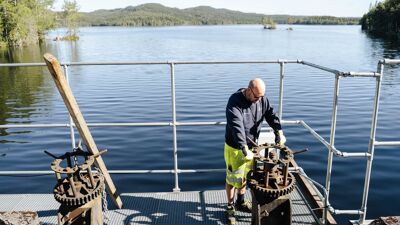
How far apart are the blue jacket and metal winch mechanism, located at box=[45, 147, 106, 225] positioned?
143 centimetres

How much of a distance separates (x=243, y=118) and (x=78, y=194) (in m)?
1.86

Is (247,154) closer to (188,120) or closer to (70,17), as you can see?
(188,120)

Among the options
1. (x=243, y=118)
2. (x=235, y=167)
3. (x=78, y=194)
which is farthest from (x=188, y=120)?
(x=78, y=194)

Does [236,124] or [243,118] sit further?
[243,118]

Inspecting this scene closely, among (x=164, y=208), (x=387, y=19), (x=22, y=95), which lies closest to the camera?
(x=164, y=208)

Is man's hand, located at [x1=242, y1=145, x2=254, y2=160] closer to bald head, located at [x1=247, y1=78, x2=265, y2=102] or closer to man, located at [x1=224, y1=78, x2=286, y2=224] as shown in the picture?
man, located at [x1=224, y1=78, x2=286, y2=224]

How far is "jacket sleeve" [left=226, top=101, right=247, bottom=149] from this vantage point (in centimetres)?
388

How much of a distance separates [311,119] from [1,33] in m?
56.9

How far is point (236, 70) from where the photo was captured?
957 inches

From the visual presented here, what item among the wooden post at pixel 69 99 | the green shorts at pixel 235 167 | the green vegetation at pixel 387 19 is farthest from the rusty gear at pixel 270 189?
the green vegetation at pixel 387 19

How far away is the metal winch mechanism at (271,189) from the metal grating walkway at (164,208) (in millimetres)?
473

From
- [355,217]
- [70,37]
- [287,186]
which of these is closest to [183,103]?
[355,217]

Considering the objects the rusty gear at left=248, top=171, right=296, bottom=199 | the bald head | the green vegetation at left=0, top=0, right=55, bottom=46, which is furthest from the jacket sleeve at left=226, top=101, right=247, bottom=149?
the green vegetation at left=0, top=0, right=55, bottom=46

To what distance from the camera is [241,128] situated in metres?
3.96
